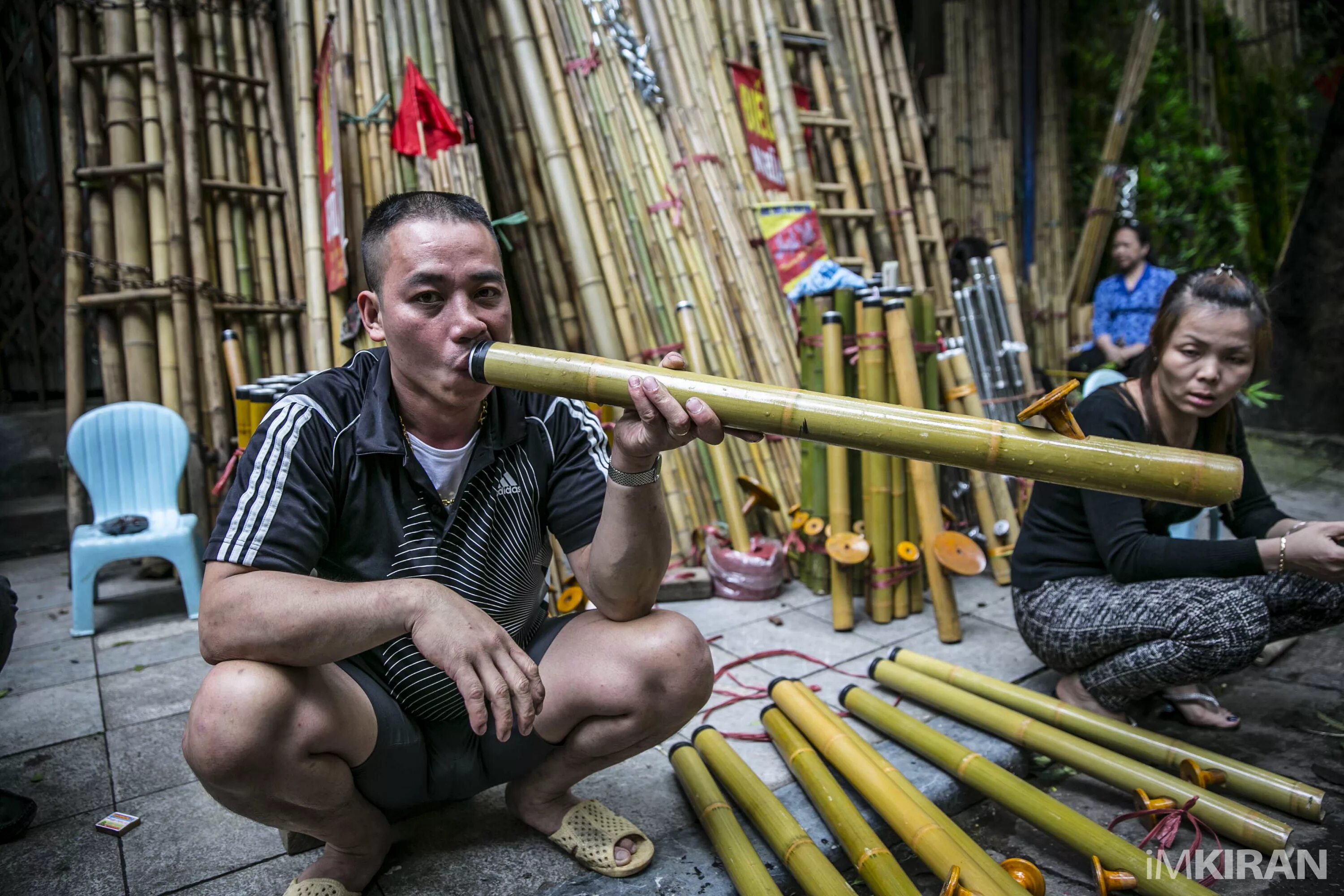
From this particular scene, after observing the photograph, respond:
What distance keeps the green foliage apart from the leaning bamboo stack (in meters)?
0.36

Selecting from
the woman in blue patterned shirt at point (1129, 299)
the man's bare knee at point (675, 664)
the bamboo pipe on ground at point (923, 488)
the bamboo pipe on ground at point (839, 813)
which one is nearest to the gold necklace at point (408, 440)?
the man's bare knee at point (675, 664)

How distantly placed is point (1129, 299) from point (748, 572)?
3.50 meters

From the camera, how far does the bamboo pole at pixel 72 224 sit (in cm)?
375

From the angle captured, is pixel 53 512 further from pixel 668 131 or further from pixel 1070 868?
pixel 1070 868

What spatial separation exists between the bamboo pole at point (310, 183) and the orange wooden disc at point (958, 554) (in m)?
2.69

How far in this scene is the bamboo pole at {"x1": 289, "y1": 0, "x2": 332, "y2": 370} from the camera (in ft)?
11.9

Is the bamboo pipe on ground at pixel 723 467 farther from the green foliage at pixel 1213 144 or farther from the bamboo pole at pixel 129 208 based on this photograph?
the green foliage at pixel 1213 144

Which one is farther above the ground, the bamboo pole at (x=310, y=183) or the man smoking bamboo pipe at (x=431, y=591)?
the bamboo pole at (x=310, y=183)

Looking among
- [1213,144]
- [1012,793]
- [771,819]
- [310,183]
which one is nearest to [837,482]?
[1012,793]

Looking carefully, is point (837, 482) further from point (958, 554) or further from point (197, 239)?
point (197, 239)

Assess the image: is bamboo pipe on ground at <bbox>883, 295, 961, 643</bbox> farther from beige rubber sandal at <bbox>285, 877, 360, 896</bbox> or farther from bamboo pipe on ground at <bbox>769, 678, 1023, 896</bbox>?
beige rubber sandal at <bbox>285, 877, 360, 896</bbox>

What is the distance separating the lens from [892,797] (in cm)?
181

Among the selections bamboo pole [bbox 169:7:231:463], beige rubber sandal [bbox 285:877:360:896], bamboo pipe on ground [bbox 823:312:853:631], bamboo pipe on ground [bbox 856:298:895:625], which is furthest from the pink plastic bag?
bamboo pole [bbox 169:7:231:463]

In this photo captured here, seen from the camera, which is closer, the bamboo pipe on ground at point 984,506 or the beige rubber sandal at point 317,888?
the beige rubber sandal at point 317,888
